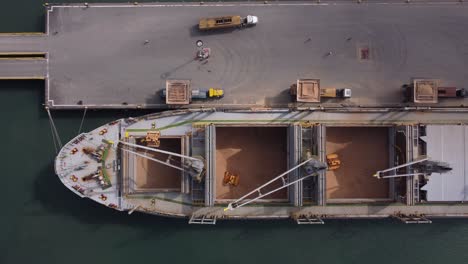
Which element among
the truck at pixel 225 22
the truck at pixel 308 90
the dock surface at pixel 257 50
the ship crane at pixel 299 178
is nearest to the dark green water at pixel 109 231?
the dock surface at pixel 257 50

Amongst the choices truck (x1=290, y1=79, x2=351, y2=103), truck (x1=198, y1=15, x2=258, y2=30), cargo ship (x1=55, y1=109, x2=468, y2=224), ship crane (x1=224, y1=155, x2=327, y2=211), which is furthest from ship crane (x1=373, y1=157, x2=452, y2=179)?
truck (x1=198, y1=15, x2=258, y2=30)

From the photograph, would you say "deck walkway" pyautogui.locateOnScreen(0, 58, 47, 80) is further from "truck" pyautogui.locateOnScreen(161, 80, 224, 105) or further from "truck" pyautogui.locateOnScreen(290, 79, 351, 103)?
"truck" pyautogui.locateOnScreen(290, 79, 351, 103)

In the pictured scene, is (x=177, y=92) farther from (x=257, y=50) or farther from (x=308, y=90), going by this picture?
(x=308, y=90)

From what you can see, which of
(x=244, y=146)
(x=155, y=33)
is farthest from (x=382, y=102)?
(x=155, y=33)

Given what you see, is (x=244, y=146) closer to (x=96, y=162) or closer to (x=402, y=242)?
(x=96, y=162)

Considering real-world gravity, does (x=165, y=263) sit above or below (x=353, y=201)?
below

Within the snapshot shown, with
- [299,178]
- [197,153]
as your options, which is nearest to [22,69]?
[197,153]
